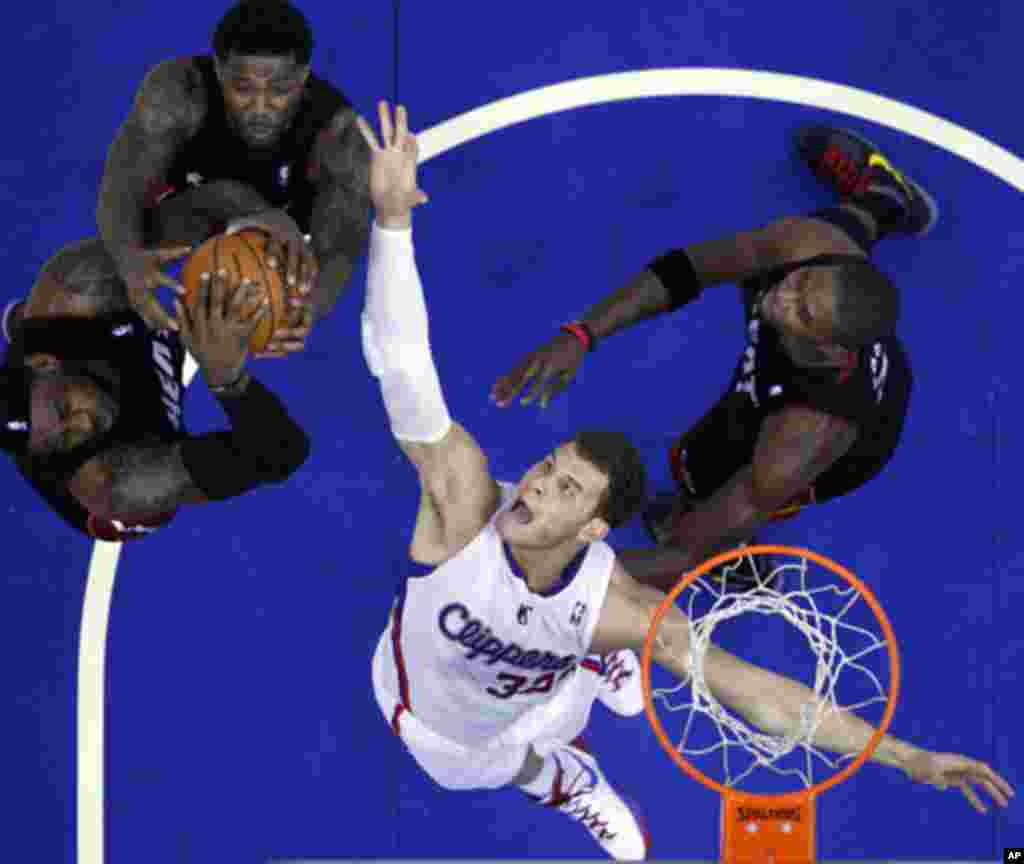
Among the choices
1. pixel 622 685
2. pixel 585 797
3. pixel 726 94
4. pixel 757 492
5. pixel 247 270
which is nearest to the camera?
pixel 247 270

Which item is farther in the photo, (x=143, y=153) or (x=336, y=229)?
(x=336, y=229)

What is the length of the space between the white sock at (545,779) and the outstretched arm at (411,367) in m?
1.11

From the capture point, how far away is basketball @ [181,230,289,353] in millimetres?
4395

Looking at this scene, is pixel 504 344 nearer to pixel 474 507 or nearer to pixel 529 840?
pixel 474 507

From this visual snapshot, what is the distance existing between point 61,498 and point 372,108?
2099mm

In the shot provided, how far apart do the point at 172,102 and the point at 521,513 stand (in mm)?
1844

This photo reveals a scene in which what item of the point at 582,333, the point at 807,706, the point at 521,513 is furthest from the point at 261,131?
the point at 807,706

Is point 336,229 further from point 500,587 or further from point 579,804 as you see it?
point 579,804

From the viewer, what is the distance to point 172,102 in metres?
4.78

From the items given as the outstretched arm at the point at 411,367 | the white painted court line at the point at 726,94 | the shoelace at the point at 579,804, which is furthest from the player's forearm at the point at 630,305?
the shoelace at the point at 579,804

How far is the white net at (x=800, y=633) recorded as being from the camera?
5.51 meters

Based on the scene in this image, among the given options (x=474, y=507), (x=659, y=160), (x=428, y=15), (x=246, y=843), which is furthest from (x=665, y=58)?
(x=246, y=843)

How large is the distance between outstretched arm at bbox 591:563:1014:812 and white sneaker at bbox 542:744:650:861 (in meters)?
0.70

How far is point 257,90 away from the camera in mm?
4570
